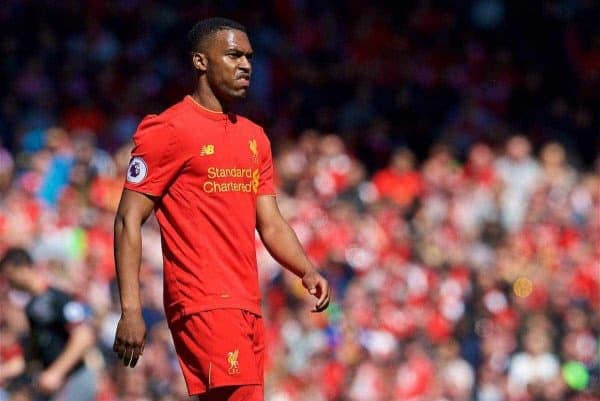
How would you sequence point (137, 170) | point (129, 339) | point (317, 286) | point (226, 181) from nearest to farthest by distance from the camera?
point (129, 339), point (137, 170), point (226, 181), point (317, 286)

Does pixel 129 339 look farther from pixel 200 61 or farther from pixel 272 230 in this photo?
pixel 200 61

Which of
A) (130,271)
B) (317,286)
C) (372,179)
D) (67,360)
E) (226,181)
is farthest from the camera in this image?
(372,179)

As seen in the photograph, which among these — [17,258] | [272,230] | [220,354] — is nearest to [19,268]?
[17,258]

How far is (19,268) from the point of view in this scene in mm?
9258

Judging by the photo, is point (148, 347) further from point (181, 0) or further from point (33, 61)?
point (181, 0)

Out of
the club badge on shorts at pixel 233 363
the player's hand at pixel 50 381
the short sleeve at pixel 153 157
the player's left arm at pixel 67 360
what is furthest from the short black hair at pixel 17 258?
the club badge on shorts at pixel 233 363

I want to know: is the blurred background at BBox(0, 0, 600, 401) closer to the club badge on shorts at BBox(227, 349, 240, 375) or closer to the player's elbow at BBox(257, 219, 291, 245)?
the player's elbow at BBox(257, 219, 291, 245)

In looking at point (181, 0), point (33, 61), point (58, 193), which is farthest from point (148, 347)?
point (181, 0)

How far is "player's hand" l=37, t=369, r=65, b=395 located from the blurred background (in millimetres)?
264

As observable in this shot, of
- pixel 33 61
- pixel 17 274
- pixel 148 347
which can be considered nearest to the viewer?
pixel 17 274

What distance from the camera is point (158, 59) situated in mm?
17031

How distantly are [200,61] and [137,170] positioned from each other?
1.75 feet

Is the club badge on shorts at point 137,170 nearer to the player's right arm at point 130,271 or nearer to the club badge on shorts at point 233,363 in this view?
the player's right arm at point 130,271

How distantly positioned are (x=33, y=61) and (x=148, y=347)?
525 cm
